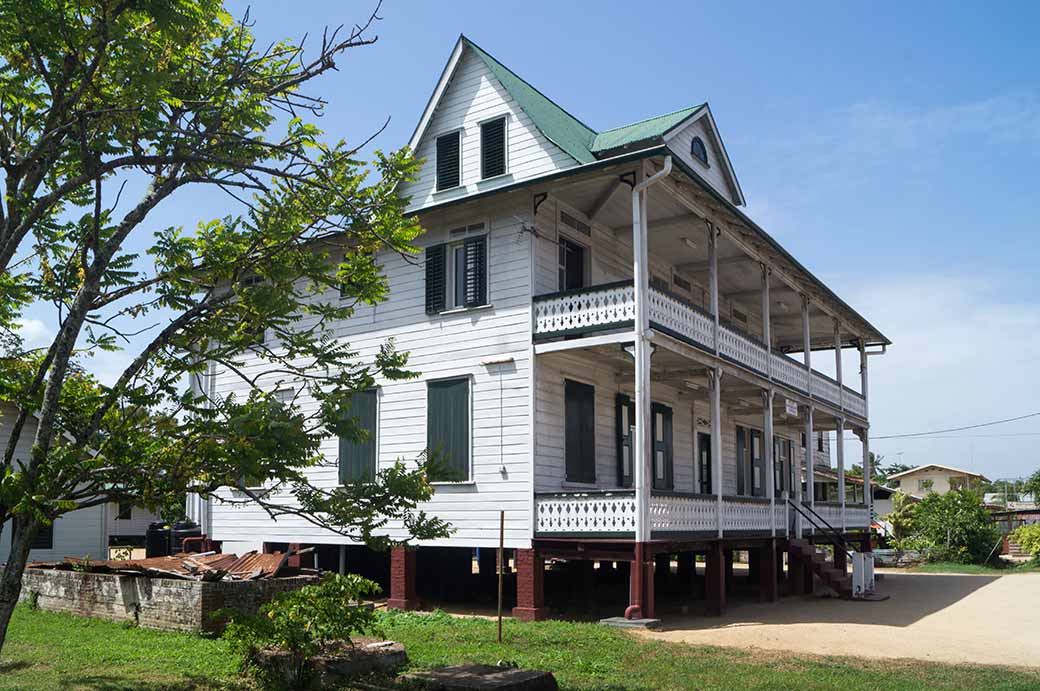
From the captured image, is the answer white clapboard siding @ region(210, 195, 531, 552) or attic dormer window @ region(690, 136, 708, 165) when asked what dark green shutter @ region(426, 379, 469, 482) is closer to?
white clapboard siding @ region(210, 195, 531, 552)

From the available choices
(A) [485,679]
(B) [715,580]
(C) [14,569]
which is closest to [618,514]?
(B) [715,580]

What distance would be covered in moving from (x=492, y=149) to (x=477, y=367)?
182 inches

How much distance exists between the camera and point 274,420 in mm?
9992

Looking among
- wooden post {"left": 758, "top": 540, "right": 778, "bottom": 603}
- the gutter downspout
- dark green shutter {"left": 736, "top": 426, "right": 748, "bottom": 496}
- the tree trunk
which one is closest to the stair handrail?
wooden post {"left": 758, "top": 540, "right": 778, "bottom": 603}

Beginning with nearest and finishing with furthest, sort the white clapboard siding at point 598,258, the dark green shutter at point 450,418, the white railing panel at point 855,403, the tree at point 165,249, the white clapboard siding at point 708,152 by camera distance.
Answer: the tree at point 165,249 → the white clapboard siding at point 598,258 → the dark green shutter at point 450,418 → the white clapboard siding at point 708,152 → the white railing panel at point 855,403

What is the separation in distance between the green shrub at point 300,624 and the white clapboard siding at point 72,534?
19.4 m

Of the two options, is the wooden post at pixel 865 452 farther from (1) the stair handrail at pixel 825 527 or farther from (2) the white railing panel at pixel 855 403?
(1) the stair handrail at pixel 825 527

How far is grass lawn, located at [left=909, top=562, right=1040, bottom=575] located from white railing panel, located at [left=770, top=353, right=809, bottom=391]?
43.8ft

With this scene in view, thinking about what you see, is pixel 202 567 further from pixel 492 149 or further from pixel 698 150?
pixel 698 150

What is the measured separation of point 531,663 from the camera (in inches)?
504

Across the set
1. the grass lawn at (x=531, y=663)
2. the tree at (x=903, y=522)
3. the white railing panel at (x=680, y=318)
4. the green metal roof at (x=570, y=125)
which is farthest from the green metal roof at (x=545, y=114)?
the tree at (x=903, y=522)

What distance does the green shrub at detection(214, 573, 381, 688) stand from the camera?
10.3 m

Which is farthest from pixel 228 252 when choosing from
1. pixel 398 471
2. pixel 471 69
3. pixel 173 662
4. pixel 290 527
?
pixel 290 527

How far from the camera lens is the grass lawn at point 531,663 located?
37.9 feet
